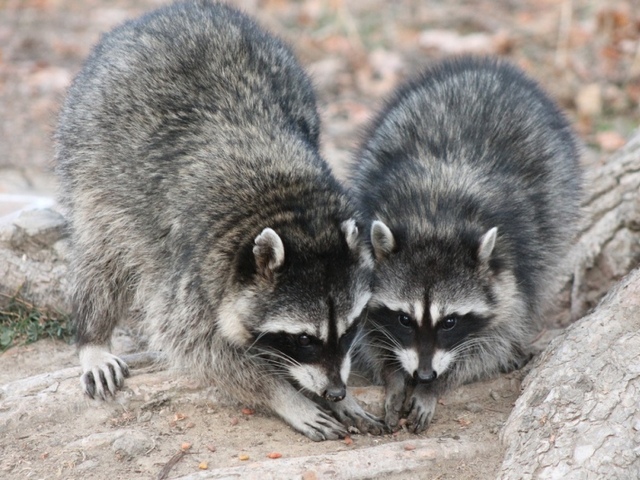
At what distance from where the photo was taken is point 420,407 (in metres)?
3.19

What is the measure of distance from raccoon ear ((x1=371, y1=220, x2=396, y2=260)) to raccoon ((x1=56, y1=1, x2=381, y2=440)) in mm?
62

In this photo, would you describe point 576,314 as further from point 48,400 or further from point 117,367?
point 48,400

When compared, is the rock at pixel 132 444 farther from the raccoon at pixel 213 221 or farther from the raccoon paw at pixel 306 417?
the raccoon paw at pixel 306 417

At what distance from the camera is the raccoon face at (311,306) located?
289 centimetres

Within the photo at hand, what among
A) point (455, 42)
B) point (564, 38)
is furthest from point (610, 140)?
point (455, 42)

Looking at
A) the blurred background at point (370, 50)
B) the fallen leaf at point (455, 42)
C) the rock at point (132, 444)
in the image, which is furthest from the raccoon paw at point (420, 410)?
the fallen leaf at point (455, 42)

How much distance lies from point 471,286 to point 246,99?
1.14 m

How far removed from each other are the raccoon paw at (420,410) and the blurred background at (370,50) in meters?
2.68

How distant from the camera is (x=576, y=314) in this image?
4.00m

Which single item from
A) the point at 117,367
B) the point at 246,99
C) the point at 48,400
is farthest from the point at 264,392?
the point at 246,99

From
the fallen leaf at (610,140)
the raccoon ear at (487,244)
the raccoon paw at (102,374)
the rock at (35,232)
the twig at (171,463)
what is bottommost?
the twig at (171,463)

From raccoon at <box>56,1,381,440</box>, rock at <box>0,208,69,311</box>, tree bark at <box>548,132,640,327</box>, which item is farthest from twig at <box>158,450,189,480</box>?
tree bark at <box>548,132,640,327</box>

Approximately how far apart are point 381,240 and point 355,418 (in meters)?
0.66

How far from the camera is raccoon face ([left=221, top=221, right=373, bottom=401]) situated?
9.47ft
